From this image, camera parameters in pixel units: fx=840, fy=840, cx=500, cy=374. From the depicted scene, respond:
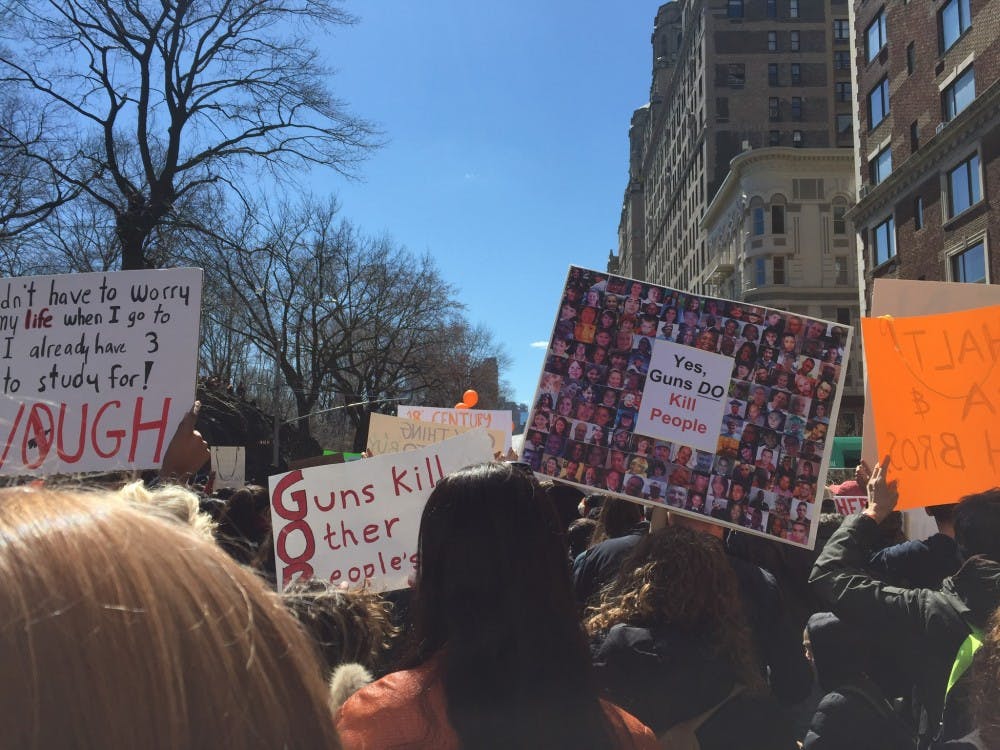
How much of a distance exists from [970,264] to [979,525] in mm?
26752

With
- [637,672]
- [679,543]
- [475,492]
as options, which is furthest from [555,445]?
[475,492]

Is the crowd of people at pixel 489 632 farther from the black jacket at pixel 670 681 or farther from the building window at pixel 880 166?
the building window at pixel 880 166

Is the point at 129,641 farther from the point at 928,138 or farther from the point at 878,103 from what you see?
the point at 878,103

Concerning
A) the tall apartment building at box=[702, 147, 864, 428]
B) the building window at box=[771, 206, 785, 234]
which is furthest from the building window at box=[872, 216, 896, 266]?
the building window at box=[771, 206, 785, 234]

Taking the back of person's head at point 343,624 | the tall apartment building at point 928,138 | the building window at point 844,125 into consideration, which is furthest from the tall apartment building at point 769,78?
the back of person's head at point 343,624

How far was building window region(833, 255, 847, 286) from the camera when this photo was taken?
55.3m

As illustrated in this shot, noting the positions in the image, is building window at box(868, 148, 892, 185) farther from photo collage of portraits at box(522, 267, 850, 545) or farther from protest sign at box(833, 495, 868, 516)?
photo collage of portraits at box(522, 267, 850, 545)

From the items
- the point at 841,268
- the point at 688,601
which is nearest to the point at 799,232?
the point at 841,268

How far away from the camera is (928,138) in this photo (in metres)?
28.8

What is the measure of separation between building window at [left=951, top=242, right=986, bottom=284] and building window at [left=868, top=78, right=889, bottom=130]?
8679mm

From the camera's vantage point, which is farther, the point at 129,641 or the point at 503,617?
the point at 503,617

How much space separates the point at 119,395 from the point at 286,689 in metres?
3.39

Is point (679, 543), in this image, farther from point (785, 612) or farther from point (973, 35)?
point (973, 35)

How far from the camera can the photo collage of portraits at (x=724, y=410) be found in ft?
11.8
